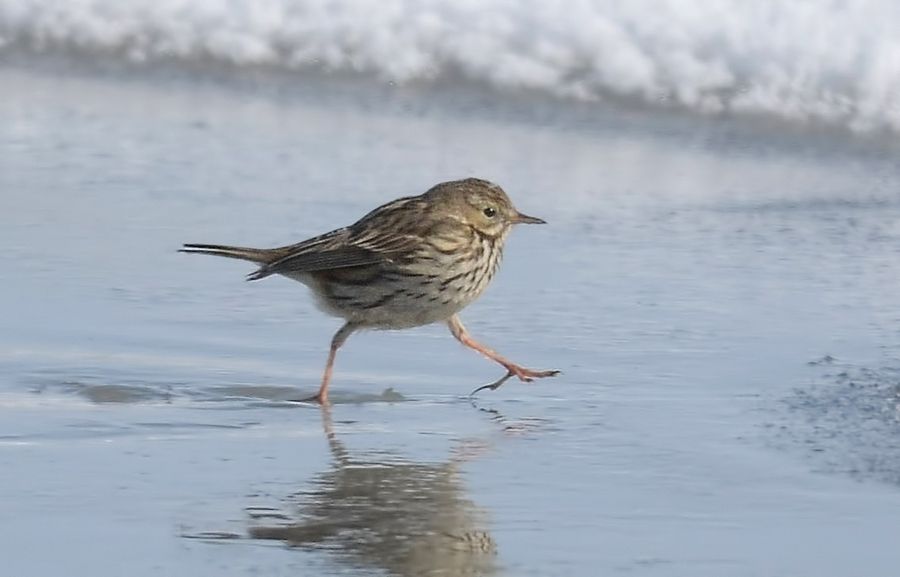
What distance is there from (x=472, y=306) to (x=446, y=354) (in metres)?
0.59

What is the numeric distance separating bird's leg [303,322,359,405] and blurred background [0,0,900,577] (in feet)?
0.31

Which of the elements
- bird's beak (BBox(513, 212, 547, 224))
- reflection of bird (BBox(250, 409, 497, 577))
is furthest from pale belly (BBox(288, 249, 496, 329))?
reflection of bird (BBox(250, 409, 497, 577))

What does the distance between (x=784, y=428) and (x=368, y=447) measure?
49.1 inches

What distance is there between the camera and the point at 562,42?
12727 mm

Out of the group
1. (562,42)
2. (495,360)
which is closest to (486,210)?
(495,360)

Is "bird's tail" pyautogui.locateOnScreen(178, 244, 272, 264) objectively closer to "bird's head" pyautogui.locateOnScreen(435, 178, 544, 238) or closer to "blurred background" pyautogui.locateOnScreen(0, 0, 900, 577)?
"blurred background" pyautogui.locateOnScreen(0, 0, 900, 577)

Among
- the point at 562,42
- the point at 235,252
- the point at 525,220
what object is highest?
the point at 562,42

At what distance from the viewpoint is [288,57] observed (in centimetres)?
1334

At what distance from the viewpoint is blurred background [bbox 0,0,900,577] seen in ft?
18.2

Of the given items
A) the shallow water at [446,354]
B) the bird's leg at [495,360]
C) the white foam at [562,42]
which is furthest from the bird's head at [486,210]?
the white foam at [562,42]

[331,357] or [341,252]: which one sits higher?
[341,252]

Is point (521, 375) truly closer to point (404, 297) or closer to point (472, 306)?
point (404, 297)

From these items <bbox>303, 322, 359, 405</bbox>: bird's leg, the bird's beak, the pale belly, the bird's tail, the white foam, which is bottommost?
<bbox>303, 322, 359, 405</bbox>: bird's leg

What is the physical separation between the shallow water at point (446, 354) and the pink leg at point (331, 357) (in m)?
0.07
